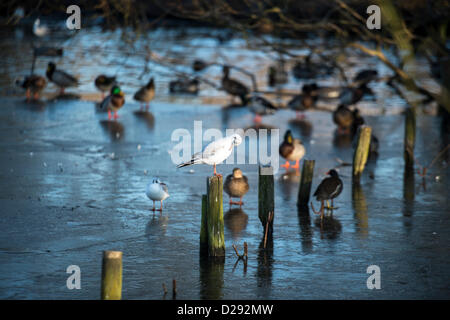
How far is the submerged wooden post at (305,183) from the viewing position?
11391 mm

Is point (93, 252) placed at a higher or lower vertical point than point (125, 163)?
lower

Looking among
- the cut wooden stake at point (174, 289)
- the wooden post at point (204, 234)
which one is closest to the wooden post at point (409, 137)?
the wooden post at point (204, 234)

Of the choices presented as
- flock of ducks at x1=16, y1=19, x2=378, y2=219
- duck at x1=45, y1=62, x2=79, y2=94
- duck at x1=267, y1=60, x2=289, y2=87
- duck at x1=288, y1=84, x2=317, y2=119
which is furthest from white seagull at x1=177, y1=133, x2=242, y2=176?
duck at x1=267, y1=60, x2=289, y2=87

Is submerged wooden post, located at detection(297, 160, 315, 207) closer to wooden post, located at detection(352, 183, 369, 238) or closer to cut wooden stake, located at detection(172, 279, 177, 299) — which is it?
wooden post, located at detection(352, 183, 369, 238)

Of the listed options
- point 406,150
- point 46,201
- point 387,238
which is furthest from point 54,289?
point 406,150

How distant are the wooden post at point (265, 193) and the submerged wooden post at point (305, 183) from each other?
4.85 feet

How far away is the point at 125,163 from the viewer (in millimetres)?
14453

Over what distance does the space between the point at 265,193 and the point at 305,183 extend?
1699 mm

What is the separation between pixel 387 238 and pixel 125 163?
5.98 m

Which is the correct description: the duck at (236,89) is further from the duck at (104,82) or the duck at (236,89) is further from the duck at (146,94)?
the duck at (104,82)

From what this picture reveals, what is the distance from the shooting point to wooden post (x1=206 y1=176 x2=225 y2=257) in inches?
336

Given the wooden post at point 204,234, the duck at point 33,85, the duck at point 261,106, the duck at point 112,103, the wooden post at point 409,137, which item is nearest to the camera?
the wooden post at point 204,234

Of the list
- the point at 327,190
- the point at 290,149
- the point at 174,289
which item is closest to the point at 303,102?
the point at 290,149
